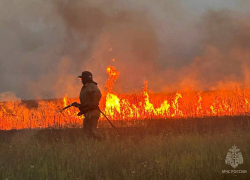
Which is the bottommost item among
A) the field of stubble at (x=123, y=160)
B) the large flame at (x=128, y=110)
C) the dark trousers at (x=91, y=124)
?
the field of stubble at (x=123, y=160)

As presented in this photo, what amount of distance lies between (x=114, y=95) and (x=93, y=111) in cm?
764

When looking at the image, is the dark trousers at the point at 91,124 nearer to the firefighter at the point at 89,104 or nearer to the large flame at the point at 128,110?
the firefighter at the point at 89,104

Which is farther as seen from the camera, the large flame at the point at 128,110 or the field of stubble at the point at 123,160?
the large flame at the point at 128,110

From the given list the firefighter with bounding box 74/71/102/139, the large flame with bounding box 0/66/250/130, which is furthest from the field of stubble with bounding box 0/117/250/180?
the large flame with bounding box 0/66/250/130

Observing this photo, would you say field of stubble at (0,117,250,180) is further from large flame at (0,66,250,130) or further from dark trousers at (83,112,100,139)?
large flame at (0,66,250,130)

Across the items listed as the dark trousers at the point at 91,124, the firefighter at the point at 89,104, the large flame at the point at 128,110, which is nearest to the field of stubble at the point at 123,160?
the dark trousers at the point at 91,124

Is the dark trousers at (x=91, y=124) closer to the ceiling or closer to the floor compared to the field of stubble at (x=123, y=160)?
closer to the ceiling

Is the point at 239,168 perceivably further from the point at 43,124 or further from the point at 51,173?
the point at 43,124

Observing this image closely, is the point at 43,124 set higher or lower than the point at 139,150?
higher

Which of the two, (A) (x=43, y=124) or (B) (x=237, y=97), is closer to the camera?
(A) (x=43, y=124)

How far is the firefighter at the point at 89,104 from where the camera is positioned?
10.3 meters

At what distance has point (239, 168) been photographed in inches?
269

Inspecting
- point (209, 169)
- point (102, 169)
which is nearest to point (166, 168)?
point (209, 169)

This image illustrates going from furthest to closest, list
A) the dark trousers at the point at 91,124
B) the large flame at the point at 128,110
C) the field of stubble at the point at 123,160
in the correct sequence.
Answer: the large flame at the point at 128,110 → the dark trousers at the point at 91,124 → the field of stubble at the point at 123,160
